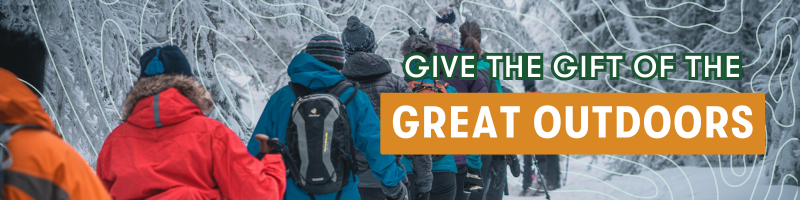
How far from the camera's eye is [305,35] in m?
9.65

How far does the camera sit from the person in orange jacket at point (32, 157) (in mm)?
1690

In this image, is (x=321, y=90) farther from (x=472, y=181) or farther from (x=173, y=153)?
(x=472, y=181)

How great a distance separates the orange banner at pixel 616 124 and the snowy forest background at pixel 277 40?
75 centimetres

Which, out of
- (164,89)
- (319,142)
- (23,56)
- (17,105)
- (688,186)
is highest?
(23,56)

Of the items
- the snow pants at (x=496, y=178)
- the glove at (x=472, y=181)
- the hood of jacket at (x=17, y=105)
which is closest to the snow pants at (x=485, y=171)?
the snow pants at (x=496, y=178)

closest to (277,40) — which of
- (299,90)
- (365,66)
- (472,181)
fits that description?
(472,181)

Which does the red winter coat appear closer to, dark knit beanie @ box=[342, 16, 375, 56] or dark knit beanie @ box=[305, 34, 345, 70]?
dark knit beanie @ box=[305, 34, 345, 70]

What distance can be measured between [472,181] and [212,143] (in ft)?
11.0

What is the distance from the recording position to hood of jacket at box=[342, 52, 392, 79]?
167 inches

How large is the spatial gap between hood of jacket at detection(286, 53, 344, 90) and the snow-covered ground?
470cm

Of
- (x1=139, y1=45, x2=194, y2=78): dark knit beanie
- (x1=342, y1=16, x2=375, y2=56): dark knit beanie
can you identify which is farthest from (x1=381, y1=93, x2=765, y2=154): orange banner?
(x1=139, y1=45, x2=194, y2=78): dark knit beanie

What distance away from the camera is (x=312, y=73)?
356cm

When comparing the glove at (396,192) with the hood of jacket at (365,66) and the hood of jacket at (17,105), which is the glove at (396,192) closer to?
the hood of jacket at (365,66)

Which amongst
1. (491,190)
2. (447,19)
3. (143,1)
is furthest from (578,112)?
(143,1)
